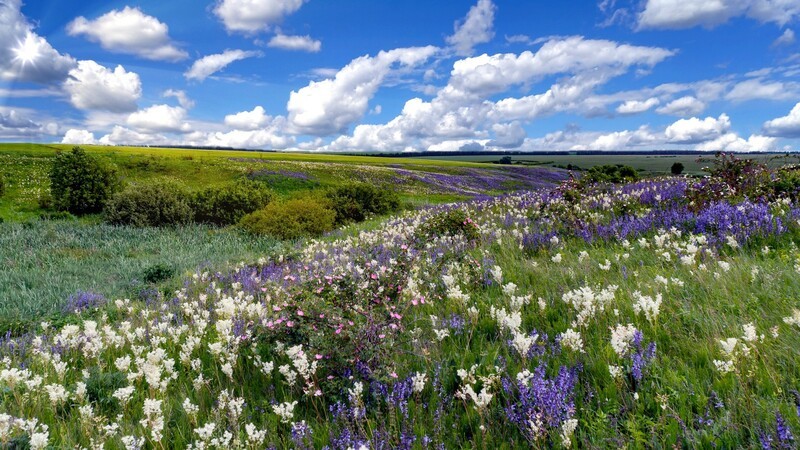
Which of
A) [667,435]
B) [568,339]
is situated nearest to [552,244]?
[568,339]

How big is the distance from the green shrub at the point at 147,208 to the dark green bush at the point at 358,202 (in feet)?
23.3

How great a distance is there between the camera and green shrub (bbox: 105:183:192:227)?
1950 cm

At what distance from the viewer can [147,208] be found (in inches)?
771

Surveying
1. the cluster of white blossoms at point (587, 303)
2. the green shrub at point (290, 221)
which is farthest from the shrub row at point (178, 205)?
the cluster of white blossoms at point (587, 303)

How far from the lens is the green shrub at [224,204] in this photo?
2062 cm

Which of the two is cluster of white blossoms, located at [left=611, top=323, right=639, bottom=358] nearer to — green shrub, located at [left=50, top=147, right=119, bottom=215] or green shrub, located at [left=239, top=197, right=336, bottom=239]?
green shrub, located at [left=239, top=197, right=336, bottom=239]

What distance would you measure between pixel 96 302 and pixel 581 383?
9.21 meters

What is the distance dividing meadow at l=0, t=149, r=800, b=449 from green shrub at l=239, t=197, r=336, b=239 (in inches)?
404

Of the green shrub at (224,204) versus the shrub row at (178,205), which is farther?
the green shrub at (224,204)

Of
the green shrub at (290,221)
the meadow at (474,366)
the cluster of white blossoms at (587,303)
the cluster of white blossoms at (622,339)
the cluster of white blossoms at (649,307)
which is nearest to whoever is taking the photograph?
the meadow at (474,366)

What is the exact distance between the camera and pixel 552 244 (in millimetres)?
8102

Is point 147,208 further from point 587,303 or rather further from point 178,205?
point 587,303

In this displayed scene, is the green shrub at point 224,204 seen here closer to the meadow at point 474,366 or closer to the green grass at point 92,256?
the green grass at point 92,256

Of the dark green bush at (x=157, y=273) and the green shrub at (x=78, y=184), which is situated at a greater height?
the green shrub at (x=78, y=184)
